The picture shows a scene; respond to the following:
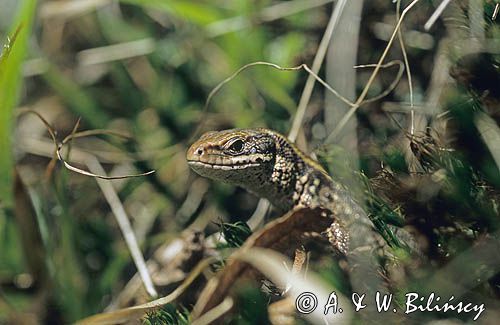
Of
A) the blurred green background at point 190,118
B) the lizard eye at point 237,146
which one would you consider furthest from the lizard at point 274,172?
the blurred green background at point 190,118

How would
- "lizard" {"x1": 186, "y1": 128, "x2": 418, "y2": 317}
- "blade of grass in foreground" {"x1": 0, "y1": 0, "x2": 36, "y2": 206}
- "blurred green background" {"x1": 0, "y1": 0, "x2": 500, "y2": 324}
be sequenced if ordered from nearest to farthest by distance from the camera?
"blurred green background" {"x1": 0, "y1": 0, "x2": 500, "y2": 324} → "lizard" {"x1": 186, "y1": 128, "x2": 418, "y2": 317} → "blade of grass in foreground" {"x1": 0, "y1": 0, "x2": 36, "y2": 206}

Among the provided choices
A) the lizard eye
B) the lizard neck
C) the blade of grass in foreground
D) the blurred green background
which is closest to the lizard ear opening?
the lizard eye

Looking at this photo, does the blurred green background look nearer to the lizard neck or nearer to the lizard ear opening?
the lizard neck

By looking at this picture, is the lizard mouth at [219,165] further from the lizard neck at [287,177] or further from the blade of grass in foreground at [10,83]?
the blade of grass in foreground at [10,83]

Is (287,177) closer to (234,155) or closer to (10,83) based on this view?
(234,155)

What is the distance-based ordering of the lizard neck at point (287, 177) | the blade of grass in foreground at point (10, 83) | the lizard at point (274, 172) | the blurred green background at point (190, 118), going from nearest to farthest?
the blurred green background at point (190, 118) < the lizard at point (274, 172) < the blade of grass in foreground at point (10, 83) < the lizard neck at point (287, 177)

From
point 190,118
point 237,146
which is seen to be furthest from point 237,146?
point 190,118

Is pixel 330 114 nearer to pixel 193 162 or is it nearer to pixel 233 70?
pixel 193 162
